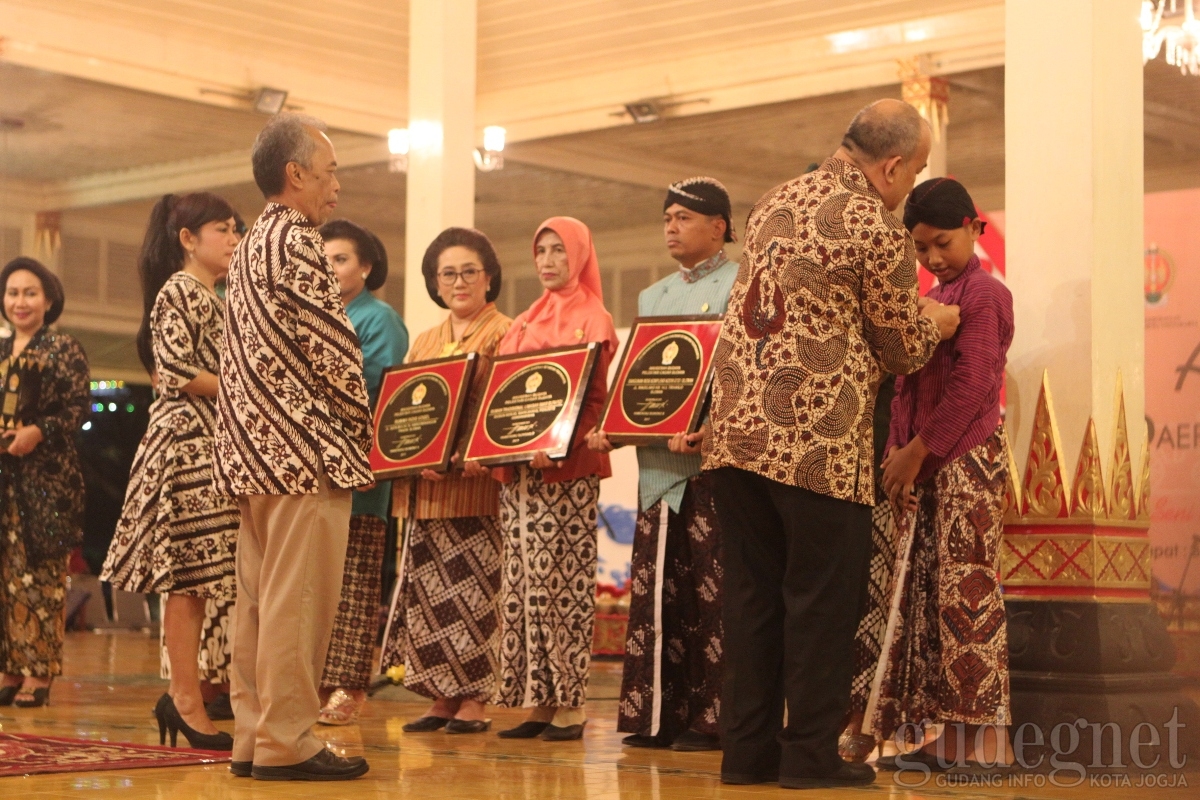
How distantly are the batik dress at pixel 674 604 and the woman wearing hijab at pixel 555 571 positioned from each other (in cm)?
28

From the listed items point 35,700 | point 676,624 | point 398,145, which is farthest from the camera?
point 398,145

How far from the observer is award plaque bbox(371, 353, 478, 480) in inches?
194

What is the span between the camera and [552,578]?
4.77 meters

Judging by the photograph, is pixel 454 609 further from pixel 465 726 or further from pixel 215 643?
pixel 215 643

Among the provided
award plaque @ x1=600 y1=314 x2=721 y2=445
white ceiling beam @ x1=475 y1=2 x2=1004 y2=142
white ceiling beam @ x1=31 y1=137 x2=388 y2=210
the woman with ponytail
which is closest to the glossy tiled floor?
the woman with ponytail

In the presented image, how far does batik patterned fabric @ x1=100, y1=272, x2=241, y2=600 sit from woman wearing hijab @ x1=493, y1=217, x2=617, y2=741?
943mm

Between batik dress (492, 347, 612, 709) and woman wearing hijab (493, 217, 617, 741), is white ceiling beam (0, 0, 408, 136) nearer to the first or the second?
woman wearing hijab (493, 217, 617, 741)

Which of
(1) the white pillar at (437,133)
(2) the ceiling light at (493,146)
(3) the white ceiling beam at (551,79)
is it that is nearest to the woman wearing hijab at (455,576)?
(1) the white pillar at (437,133)

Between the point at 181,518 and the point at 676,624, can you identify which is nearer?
the point at 181,518

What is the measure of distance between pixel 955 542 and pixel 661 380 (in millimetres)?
1052

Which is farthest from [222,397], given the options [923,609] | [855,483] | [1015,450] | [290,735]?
[1015,450]

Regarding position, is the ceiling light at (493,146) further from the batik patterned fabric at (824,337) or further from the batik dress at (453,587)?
the batik patterned fabric at (824,337)

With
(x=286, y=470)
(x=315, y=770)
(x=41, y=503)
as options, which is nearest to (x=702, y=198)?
(x=286, y=470)

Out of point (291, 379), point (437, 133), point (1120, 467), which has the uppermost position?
point (437, 133)
